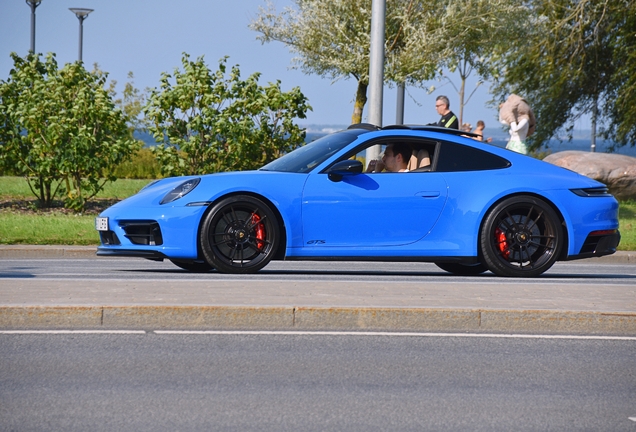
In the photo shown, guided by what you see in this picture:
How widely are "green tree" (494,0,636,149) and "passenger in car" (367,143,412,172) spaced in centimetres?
1968

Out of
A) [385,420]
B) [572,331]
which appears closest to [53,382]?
[385,420]

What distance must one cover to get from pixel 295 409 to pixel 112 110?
14.9m

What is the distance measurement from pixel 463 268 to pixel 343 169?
2.30 meters

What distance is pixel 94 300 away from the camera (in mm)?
7223

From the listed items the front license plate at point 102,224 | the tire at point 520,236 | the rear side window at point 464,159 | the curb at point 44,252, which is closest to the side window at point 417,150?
the rear side window at point 464,159

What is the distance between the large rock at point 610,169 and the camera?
23344 millimetres

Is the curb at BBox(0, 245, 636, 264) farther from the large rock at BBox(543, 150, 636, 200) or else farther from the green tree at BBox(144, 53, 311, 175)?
the large rock at BBox(543, 150, 636, 200)

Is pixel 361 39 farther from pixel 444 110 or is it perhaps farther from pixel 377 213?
pixel 377 213

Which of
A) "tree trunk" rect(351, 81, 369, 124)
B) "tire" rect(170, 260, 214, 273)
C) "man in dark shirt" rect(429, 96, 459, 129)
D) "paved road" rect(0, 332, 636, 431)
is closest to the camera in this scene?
"paved road" rect(0, 332, 636, 431)

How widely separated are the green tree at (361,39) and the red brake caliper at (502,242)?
1563 centimetres

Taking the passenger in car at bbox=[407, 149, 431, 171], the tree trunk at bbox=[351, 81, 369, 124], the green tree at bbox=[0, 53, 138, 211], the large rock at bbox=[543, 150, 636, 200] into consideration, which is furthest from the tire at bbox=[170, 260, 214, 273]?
the tree trunk at bbox=[351, 81, 369, 124]

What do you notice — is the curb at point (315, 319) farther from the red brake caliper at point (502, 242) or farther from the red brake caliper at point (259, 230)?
the red brake caliper at point (502, 242)

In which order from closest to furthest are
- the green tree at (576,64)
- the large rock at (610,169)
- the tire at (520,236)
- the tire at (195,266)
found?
the tire at (520,236)
the tire at (195,266)
the large rock at (610,169)
the green tree at (576,64)

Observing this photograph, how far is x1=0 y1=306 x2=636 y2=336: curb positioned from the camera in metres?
6.84
